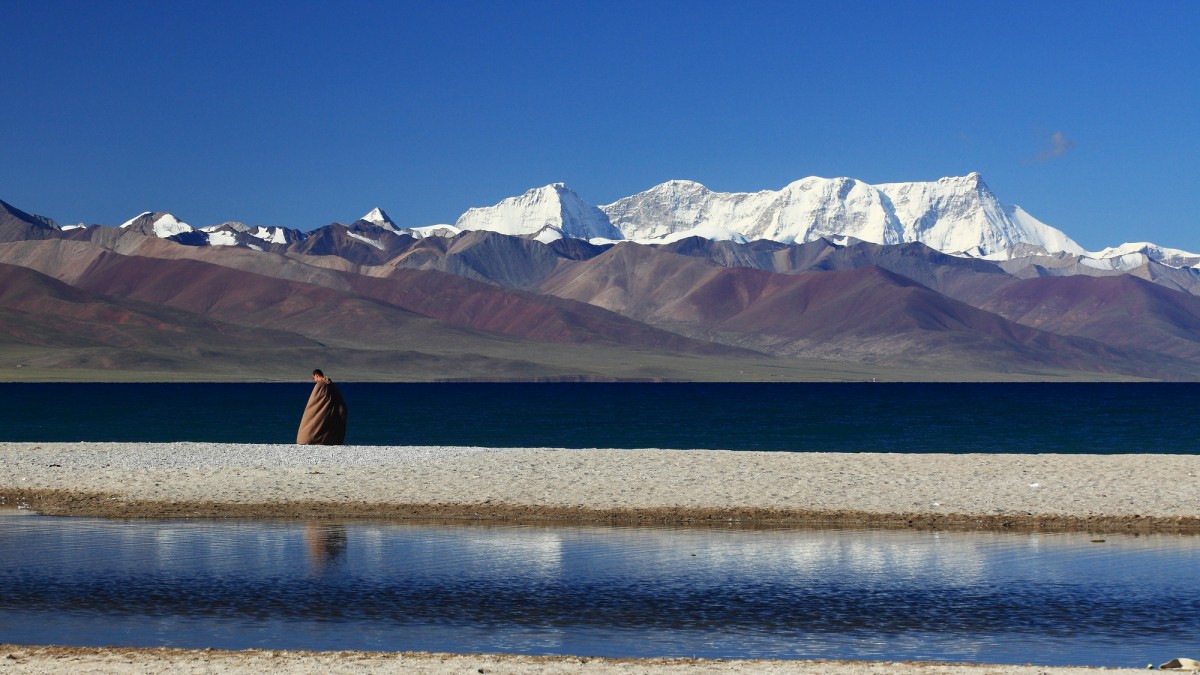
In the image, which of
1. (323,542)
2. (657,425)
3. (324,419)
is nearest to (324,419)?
(324,419)

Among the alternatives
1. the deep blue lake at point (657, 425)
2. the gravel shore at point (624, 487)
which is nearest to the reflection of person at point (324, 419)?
the gravel shore at point (624, 487)

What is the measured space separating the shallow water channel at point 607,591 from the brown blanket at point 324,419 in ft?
43.7

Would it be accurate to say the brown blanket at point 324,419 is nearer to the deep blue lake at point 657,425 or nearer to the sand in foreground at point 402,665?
the sand in foreground at point 402,665

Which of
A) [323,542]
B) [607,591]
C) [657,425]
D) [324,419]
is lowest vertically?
[607,591]

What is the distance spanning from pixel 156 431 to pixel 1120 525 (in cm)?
6844

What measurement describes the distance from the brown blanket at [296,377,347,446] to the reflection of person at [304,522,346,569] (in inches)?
513

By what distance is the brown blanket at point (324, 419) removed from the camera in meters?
42.3

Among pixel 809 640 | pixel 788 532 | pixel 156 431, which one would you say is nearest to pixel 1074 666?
pixel 809 640

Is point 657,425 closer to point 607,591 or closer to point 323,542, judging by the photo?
point 323,542

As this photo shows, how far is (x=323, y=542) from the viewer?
2664cm

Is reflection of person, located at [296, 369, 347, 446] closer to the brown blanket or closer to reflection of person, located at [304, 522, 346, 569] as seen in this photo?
→ the brown blanket

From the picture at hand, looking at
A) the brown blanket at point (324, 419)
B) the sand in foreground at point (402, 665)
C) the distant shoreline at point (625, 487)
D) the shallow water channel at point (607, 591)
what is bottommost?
the sand in foreground at point (402, 665)

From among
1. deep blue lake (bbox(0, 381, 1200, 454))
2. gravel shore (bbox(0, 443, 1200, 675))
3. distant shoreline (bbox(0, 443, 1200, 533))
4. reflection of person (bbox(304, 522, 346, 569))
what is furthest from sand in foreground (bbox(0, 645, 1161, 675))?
deep blue lake (bbox(0, 381, 1200, 454))

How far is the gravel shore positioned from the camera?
30266mm
